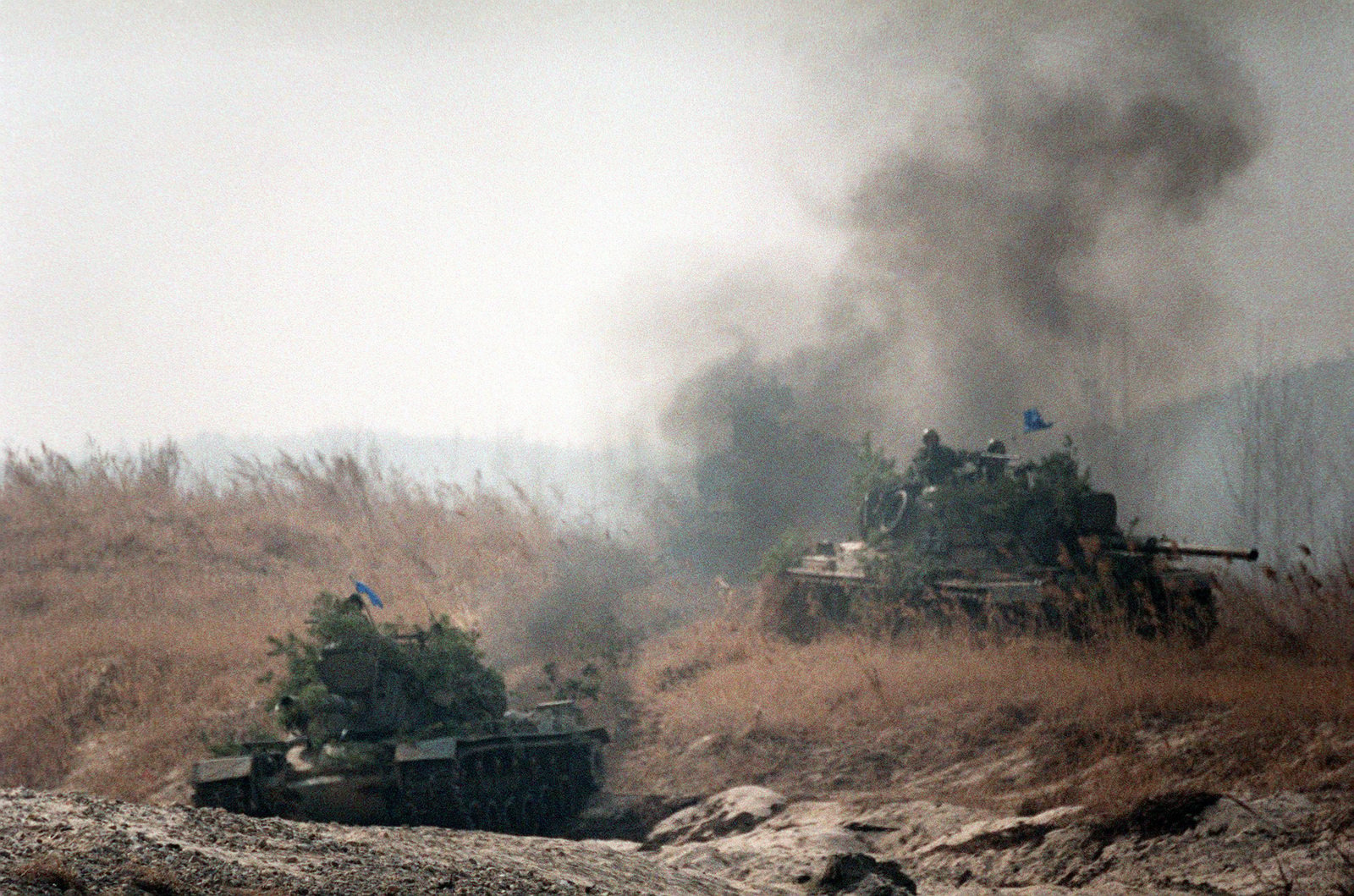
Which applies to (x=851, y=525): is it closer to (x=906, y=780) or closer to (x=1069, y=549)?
(x=1069, y=549)

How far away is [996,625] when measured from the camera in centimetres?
1605

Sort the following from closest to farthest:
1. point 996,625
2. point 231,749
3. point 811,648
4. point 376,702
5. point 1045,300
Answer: point 231,749
point 376,702
point 996,625
point 811,648
point 1045,300

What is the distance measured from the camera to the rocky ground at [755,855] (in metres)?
6.65

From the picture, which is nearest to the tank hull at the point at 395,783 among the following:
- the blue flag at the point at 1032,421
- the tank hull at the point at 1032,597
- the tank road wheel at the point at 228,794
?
the tank road wheel at the point at 228,794

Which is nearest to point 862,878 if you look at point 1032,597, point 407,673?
point 407,673

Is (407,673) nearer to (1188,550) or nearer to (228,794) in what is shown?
(228,794)

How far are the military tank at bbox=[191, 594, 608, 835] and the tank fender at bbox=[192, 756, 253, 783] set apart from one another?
0.01 meters

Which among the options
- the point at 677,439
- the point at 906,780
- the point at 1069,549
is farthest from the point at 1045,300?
the point at 906,780

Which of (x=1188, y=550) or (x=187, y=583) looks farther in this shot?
(x=187, y=583)

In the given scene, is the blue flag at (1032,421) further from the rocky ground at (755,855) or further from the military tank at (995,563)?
the rocky ground at (755,855)

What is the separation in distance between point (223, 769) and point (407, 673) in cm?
240

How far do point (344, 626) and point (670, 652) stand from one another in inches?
282

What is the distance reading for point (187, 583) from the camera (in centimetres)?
2248

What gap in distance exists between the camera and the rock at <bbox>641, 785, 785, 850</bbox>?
11.5 metres
